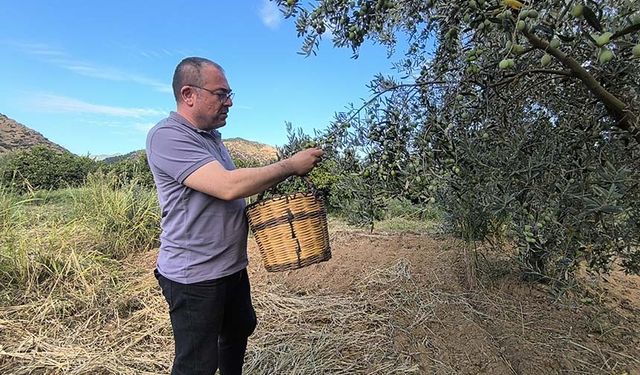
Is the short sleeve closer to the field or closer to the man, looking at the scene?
the man

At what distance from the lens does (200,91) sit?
2.05 m

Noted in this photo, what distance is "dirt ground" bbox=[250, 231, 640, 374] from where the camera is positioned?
3117mm

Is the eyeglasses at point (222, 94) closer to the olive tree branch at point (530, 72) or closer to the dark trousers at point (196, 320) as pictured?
the dark trousers at point (196, 320)

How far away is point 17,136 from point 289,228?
1936 centimetres

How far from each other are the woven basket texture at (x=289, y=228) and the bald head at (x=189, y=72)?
0.59 m

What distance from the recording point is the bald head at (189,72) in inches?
80.4

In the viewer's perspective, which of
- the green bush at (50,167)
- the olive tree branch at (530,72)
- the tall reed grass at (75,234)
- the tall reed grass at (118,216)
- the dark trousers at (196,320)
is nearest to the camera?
the olive tree branch at (530,72)

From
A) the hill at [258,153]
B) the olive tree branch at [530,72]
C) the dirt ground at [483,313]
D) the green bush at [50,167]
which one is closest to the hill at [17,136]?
the green bush at [50,167]

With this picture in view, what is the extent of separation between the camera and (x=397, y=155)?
6.97 ft

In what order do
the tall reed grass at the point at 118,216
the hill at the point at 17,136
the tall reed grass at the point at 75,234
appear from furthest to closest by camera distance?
the hill at the point at 17,136
the tall reed grass at the point at 118,216
the tall reed grass at the point at 75,234

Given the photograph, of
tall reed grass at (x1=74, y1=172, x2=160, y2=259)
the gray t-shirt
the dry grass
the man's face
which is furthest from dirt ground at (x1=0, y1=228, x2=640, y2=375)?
the man's face

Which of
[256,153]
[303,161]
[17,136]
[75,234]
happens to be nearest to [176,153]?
[303,161]

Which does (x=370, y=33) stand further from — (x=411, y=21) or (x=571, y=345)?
(x=571, y=345)

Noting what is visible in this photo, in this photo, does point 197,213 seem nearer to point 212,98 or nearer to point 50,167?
point 212,98
